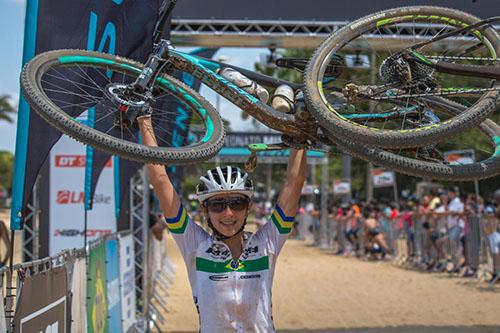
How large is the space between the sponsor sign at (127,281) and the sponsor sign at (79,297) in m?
2.43

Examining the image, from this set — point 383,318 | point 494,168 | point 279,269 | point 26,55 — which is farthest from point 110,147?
point 279,269

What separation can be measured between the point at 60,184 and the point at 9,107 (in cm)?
4141

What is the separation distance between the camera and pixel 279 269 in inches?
758

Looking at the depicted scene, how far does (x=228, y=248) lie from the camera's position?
3.67 m

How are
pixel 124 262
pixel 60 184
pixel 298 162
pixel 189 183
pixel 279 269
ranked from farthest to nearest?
pixel 189 183 → pixel 279 269 → pixel 60 184 → pixel 124 262 → pixel 298 162

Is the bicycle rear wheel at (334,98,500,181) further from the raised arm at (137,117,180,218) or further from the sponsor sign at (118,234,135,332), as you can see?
the sponsor sign at (118,234,135,332)

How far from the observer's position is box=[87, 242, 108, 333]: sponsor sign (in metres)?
5.91

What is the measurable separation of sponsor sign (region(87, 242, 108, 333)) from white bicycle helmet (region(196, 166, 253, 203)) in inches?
99.4

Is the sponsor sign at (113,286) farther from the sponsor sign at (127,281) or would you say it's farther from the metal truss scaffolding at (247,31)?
the metal truss scaffolding at (247,31)

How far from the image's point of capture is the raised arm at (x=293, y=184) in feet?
12.4

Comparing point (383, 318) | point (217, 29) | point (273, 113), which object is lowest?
point (383, 318)

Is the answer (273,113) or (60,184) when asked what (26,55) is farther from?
(60,184)

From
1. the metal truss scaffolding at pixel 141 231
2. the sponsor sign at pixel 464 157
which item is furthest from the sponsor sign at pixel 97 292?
the metal truss scaffolding at pixel 141 231

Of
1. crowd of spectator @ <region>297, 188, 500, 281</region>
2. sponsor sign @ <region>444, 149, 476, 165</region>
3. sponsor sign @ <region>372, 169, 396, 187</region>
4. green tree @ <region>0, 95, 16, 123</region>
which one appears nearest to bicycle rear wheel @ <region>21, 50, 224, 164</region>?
sponsor sign @ <region>444, 149, 476, 165</region>
